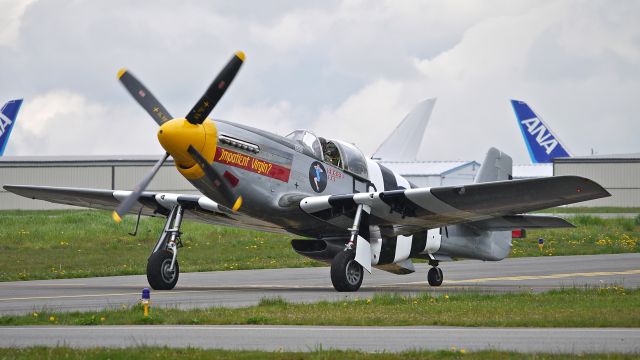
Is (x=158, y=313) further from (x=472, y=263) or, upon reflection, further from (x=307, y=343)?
(x=472, y=263)

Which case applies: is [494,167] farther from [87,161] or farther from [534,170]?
[534,170]

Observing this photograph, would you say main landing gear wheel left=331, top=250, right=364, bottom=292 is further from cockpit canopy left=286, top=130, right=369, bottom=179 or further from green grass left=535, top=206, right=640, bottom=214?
green grass left=535, top=206, right=640, bottom=214

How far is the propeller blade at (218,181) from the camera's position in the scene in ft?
60.0

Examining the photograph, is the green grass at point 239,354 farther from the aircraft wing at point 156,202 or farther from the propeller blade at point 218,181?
the aircraft wing at point 156,202

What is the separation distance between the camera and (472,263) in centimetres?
3356

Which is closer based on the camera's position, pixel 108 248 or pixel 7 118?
pixel 108 248

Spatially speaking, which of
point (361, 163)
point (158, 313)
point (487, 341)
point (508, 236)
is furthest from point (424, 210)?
point (487, 341)

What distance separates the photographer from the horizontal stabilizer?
21.9 m

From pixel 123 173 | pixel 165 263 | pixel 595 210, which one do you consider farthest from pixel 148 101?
pixel 595 210

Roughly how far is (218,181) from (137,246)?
18.1 m

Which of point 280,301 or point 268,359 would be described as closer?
point 268,359

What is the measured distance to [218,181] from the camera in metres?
18.8

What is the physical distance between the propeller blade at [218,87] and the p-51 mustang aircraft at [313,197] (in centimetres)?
2

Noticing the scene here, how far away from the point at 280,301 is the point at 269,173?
4.30m
